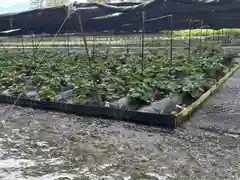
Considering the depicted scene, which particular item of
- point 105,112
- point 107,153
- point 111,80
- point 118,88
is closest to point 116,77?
point 111,80

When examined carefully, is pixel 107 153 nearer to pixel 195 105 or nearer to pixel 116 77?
pixel 195 105

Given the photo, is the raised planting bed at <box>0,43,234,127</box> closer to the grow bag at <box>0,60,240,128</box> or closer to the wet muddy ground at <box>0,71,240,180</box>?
the grow bag at <box>0,60,240,128</box>

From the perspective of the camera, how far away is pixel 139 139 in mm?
3467

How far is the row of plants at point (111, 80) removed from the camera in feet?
15.3

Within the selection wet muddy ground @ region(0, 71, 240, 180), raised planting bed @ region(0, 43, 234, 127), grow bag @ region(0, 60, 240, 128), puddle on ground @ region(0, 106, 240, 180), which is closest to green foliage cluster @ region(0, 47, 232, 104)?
raised planting bed @ region(0, 43, 234, 127)

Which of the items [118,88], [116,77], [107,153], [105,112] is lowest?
[107,153]

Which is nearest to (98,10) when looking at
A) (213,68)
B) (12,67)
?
(12,67)

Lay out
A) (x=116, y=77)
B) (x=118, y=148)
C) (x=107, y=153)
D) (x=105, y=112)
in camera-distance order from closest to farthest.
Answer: (x=107, y=153)
(x=118, y=148)
(x=105, y=112)
(x=116, y=77)

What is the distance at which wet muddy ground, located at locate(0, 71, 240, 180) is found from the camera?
2.72m

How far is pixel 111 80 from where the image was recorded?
5074mm

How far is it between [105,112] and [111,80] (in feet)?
3.07

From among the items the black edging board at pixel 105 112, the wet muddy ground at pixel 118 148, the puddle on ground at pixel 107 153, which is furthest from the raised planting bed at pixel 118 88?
the puddle on ground at pixel 107 153

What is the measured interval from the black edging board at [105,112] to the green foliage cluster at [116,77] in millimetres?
147

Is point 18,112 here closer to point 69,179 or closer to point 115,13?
point 69,179
